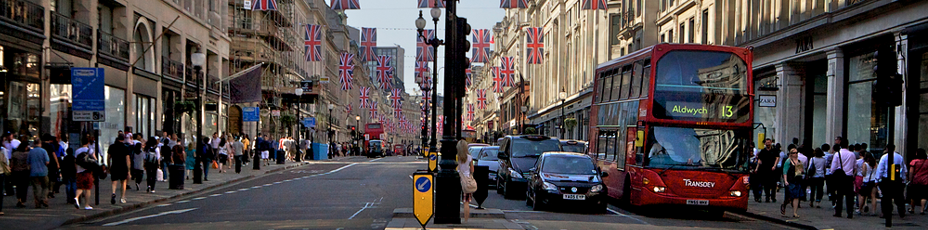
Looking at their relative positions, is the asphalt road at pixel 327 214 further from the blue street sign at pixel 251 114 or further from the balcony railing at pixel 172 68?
the blue street sign at pixel 251 114

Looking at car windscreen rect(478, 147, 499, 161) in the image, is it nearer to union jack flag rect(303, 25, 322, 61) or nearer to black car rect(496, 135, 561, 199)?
black car rect(496, 135, 561, 199)

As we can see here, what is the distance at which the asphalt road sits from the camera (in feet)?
49.6

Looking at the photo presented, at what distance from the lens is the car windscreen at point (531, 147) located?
25.0 m

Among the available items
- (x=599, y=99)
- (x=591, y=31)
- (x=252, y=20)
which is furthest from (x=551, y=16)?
(x=599, y=99)

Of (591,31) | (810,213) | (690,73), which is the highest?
(591,31)

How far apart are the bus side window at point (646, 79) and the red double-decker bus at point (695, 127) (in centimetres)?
2

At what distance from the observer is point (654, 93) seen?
18.6m

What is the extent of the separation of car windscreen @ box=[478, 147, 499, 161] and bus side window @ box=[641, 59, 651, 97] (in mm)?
9461

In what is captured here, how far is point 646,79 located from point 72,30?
1928 cm

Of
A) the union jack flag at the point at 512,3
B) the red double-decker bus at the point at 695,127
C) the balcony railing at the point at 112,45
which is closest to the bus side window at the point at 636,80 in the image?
the red double-decker bus at the point at 695,127

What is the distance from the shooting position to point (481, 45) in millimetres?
46562

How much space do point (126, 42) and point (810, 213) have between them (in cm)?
2534

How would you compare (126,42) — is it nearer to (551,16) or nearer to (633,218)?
(633,218)

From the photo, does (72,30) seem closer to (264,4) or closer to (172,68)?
(264,4)
